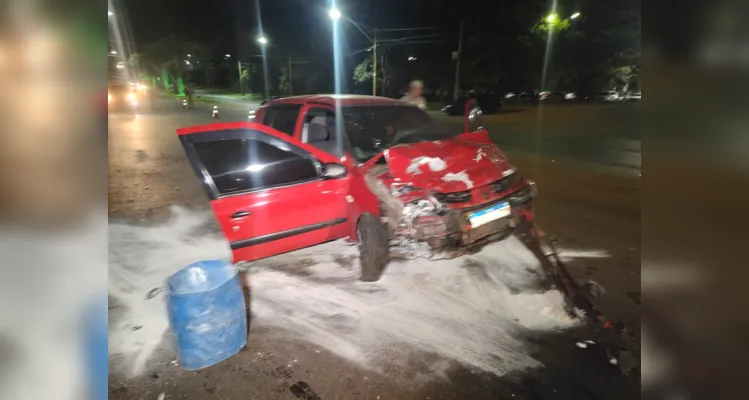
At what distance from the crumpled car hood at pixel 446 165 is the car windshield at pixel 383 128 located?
42 cm

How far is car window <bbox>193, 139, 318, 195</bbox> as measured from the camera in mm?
3354

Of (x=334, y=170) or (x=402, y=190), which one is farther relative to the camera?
(x=334, y=170)

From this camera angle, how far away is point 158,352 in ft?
8.54

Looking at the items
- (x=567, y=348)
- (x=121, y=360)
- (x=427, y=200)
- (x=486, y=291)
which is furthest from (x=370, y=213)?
(x=121, y=360)

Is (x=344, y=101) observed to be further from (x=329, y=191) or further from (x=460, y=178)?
(x=460, y=178)

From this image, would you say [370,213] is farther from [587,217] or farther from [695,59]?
[587,217]

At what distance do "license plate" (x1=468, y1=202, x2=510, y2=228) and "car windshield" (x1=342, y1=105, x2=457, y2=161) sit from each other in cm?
116

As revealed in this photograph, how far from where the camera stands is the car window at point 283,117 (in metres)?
4.50

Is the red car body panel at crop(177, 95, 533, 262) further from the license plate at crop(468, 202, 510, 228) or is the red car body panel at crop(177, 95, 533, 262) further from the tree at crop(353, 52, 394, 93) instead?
the tree at crop(353, 52, 394, 93)

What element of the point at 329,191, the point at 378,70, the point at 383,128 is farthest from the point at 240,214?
the point at 378,70

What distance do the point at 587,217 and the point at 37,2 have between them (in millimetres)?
5334

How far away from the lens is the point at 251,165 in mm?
3492

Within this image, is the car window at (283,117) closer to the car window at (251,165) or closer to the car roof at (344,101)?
the car roof at (344,101)

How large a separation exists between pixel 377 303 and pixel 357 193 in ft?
3.21
